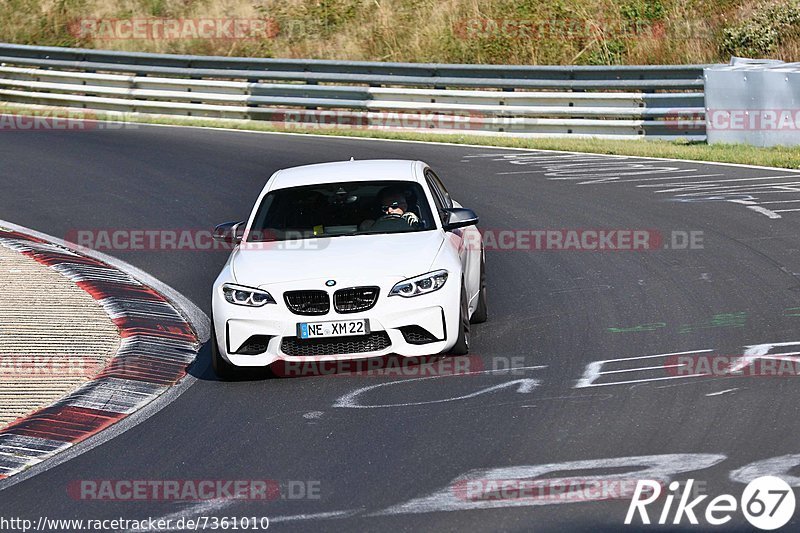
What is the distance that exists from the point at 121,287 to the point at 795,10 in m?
19.2

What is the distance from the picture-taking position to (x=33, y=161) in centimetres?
2091

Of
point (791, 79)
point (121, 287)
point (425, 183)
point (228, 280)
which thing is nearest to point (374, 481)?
point (228, 280)

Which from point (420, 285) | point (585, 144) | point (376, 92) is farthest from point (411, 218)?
point (376, 92)

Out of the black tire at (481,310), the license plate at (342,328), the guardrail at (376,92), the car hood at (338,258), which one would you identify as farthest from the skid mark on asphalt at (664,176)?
the license plate at (342,328)

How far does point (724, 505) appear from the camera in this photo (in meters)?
6.03

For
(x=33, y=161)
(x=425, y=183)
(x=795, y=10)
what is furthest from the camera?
(x=795, y=10)

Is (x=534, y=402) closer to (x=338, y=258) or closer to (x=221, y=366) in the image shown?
(x=338, y=258)

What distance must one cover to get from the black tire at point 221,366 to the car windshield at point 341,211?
123cm

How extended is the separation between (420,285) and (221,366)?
5.23 ft

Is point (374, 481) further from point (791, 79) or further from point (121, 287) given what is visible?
point (791, 79)

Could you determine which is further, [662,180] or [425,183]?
[662,180]

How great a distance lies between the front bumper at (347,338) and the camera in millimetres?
8938

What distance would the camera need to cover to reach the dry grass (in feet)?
91.8

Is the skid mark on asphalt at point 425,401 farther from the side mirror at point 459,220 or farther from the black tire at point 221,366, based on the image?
the side mirror at point 459,220
